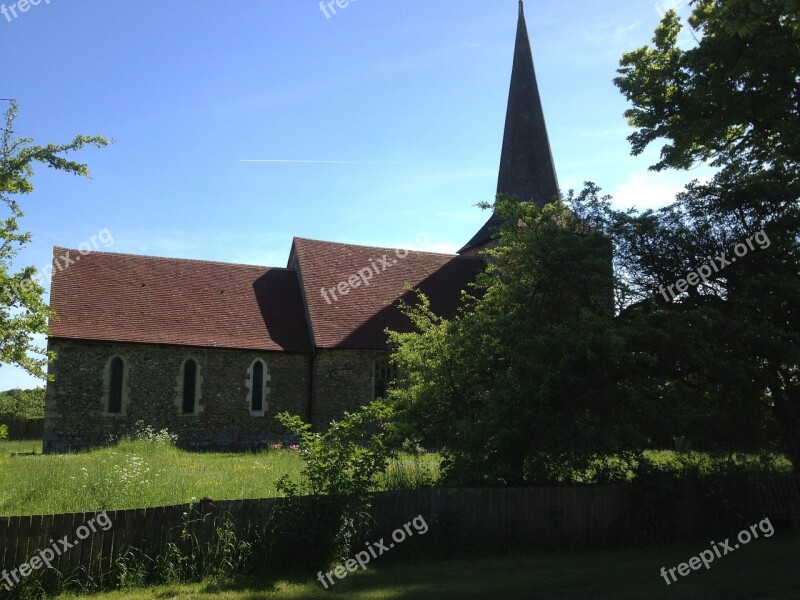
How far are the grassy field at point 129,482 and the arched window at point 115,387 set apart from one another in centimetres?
Answer: 553

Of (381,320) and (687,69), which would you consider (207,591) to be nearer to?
(687,69)

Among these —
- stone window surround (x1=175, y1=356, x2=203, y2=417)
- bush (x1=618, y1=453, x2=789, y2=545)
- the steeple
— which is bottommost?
bush (x1=618, y1=453, x2=789, y2=545)

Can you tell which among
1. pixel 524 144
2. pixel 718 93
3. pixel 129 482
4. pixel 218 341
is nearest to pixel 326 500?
pixel 129 482

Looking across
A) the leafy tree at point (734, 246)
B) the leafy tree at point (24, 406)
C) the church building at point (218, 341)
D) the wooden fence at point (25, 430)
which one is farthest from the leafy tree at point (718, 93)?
the leafy tree at point (24, 406)

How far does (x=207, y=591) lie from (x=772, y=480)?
885cm

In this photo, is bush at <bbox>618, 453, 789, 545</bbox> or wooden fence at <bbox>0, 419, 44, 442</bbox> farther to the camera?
wooden fence at <bbox>0, 419, 44, 442</bbox>

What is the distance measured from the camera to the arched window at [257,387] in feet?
79.3

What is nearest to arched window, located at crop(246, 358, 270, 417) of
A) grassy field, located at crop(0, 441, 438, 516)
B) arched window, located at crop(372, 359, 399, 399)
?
arched window, located at crop(372, 359, 399, 399)

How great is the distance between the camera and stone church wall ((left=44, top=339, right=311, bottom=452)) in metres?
22.1

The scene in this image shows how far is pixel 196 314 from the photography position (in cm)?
2491

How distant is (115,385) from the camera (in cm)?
2288

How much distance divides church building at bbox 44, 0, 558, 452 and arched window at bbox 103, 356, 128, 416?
36mm

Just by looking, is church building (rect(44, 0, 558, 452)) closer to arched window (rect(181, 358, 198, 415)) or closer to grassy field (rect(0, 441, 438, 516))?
arched window (rect(181, 358, 198, 415))

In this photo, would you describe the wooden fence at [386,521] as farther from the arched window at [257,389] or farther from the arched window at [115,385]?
the arched window at [115,385]
